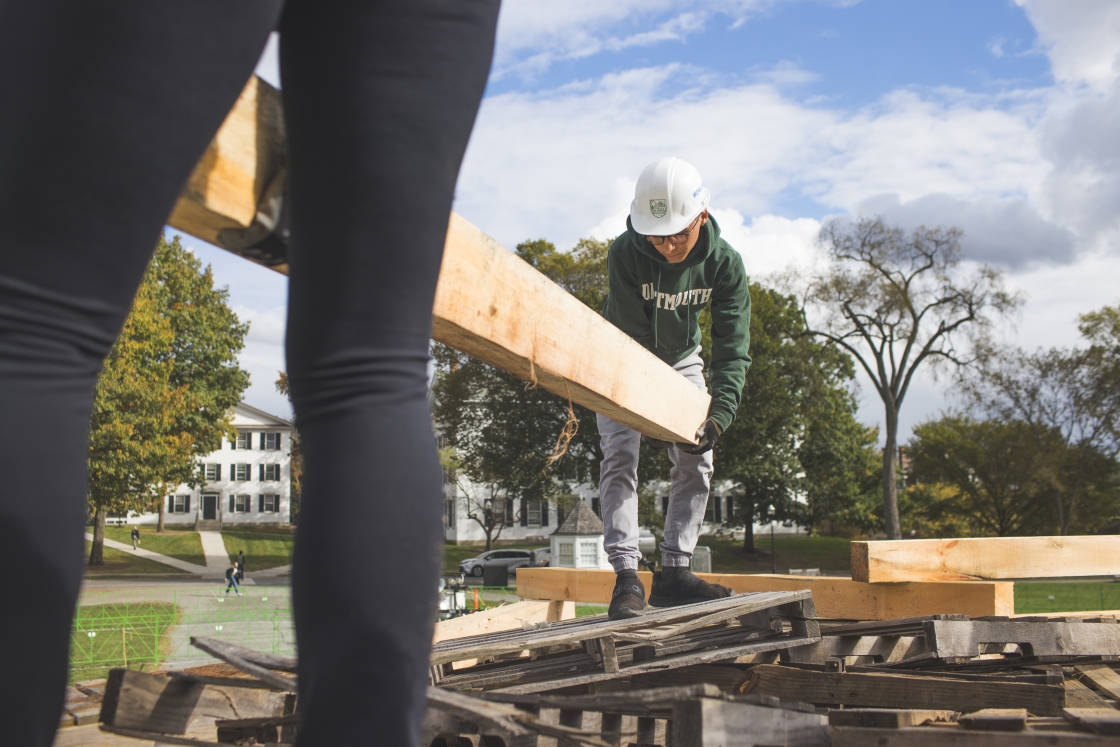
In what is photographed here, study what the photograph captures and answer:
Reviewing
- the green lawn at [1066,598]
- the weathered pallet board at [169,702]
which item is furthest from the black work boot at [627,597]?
the green lawn at [1066,598]

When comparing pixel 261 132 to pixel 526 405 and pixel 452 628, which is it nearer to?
pixel 452 628

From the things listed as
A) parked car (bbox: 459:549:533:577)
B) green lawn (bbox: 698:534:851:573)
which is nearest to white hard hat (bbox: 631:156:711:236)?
green lawn (bbox: 698:534:851:573)

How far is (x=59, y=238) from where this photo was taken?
739 millimetres

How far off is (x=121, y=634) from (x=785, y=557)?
102 ft

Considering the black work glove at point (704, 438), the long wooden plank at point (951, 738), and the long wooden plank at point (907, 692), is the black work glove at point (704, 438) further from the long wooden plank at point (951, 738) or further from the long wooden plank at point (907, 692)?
the long wooden plank at point (951, 738)

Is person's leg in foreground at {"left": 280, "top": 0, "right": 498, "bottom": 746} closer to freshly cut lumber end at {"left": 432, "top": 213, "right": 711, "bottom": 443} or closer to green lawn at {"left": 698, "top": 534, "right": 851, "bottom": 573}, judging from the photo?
freshly cut lumber end at {"left": 432, "top": 213, "right": 711, "bottom": 443}

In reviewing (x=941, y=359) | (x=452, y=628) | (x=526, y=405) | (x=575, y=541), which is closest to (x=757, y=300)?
(x=941, y=359)

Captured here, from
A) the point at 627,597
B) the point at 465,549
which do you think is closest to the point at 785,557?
the point at 465,549

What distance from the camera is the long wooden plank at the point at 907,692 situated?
2027 millimetres

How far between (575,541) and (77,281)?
32.0 m

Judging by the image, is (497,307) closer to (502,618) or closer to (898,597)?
(502,618)

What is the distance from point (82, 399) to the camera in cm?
78

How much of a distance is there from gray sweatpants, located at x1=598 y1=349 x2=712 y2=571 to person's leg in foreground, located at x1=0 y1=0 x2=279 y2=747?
131 inches

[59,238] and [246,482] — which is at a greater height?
[59,238]
